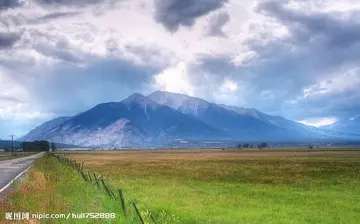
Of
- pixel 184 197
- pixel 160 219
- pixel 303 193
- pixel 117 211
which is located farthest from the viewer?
pixel 303 193

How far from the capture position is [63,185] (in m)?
28.5

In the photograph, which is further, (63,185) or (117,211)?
(63,185)

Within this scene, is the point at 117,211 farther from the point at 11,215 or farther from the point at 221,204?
the point at 221,204

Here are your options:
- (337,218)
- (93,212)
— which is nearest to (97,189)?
(93,212)

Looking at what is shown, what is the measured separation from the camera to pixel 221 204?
2739 centimetres

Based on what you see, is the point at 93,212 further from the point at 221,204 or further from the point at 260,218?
the point at 221,204

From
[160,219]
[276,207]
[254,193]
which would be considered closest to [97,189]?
[160,219]

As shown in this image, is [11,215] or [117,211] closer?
[11,215]

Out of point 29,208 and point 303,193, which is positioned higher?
point 29,208

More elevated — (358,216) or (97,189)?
(97,189)

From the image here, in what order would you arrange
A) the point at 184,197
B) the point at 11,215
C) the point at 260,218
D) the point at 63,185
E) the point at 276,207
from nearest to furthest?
the point at 11,215 → the point at 260,218 → the point at 276,207 → the point at 63,185 → the point at 184,197

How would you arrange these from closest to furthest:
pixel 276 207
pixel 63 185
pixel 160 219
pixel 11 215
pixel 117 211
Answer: pixel 11 215
pixel 117 211
pixel 160 219
pixel 276 207
pixel 63 185

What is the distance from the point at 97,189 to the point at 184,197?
9738 mm

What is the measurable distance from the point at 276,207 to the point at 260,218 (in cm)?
448
